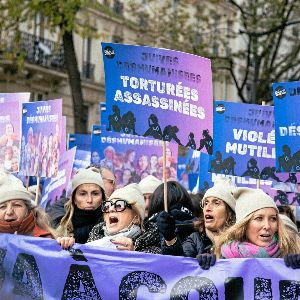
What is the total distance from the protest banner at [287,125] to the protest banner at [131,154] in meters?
3.65

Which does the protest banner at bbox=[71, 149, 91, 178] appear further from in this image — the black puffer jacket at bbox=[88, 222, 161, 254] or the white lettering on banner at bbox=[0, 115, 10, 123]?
the black puffer jacket at bbox=[88, 222, 161, 254]

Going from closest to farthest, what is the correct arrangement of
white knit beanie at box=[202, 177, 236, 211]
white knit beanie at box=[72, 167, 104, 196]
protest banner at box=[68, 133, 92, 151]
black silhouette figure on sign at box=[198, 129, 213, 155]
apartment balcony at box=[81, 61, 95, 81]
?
white knit beanie at box=[202, 177, 236, 211]
black silhouette figure on sign at box=[198, 129, 213, 155]
white knit beanie at box=[72, 167, 104, 196]
protest banner at box=[68, 133, 92, 151]
apartment balcony at box=[81, 61, 95, 81]

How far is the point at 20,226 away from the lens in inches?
228

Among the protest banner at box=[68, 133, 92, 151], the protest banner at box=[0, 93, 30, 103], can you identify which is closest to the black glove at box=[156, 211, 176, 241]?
the protest banner at box=[0, 93, 30, 103]

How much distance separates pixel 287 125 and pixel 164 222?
5.72ft

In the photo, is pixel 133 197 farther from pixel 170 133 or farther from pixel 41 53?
pixel 41 53

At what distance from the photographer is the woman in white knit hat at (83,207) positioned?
6.69 meters

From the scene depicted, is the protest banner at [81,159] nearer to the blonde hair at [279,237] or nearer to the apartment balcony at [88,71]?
the blonde hair at [279,237]

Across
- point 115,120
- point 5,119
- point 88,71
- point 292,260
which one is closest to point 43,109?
point 5,119

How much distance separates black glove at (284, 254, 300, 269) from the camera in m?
4.94

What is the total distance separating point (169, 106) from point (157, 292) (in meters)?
1.59

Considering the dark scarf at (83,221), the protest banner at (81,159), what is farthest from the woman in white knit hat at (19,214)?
the protest banner at (81,159)

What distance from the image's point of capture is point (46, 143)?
29.7 feet

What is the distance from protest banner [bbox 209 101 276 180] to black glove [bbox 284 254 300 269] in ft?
10.8
